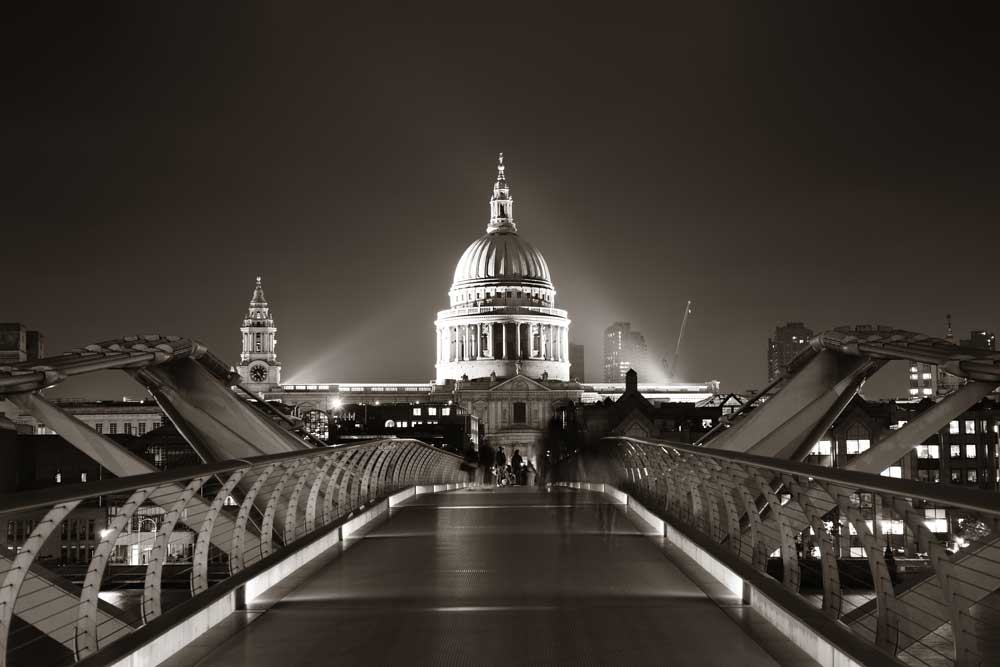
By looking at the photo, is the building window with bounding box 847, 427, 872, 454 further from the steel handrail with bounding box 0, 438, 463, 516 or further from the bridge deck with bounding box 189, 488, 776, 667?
the steel handrail with bounding box 0, 438, 463, 516

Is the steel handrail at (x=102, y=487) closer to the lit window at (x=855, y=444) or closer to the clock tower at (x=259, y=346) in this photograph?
the lit window at (x=855, y=444)

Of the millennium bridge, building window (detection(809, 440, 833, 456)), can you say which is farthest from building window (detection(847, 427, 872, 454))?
the millennium bridge

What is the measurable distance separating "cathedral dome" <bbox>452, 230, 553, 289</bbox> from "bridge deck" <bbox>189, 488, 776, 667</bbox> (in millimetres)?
170139

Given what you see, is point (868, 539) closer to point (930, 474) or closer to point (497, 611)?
point (497, 611)

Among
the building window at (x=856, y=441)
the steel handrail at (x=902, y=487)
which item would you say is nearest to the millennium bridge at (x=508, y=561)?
the steel handrail at (x=902, y=487)

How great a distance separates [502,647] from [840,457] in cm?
9145

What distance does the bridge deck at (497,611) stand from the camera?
851 centimetres

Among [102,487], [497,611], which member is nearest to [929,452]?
[497,611]

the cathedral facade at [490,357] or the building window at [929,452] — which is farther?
the cathedral facade at [490,357]

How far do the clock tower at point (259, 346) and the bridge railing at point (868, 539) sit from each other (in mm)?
170371

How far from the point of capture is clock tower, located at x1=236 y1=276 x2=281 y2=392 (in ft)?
613

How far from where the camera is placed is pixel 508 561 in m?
13.7

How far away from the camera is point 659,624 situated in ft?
31.6

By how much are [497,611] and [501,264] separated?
178678 millimetres
